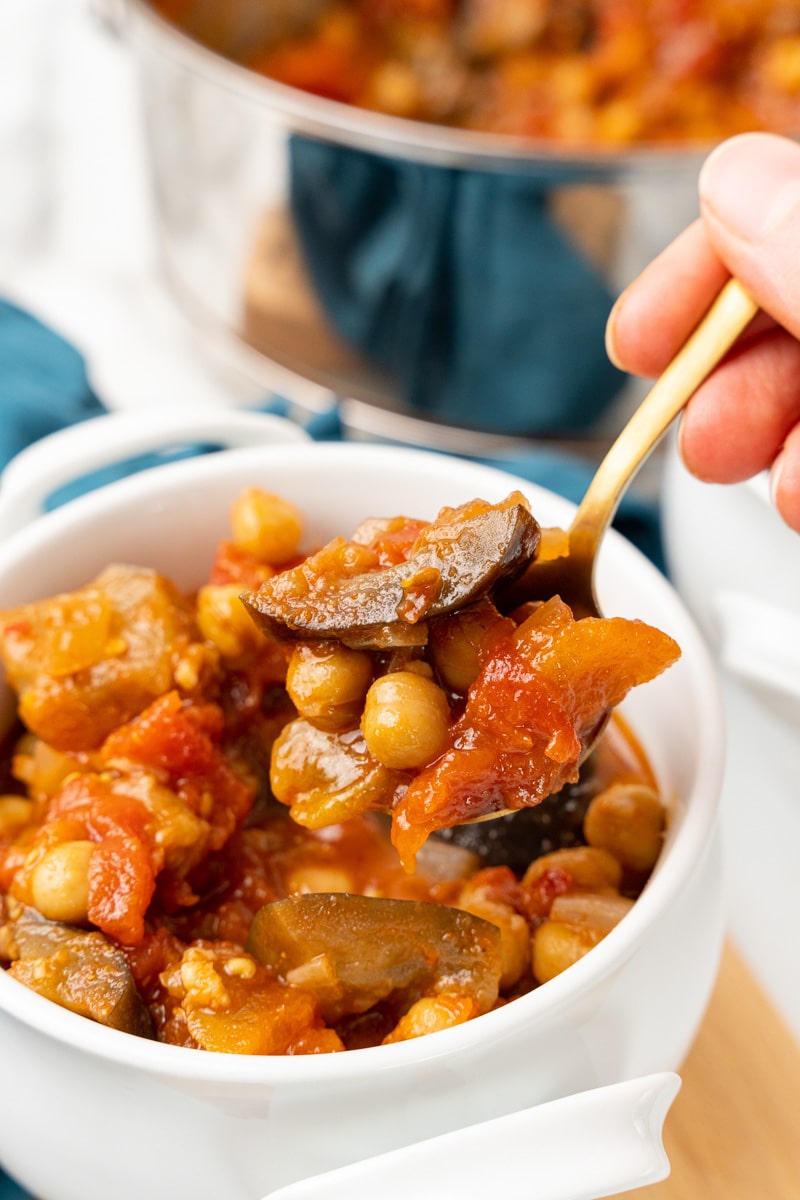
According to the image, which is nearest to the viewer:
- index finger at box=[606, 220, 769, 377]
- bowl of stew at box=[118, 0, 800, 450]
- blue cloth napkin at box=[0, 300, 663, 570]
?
index finger at box=[606, 220, 769, 377]

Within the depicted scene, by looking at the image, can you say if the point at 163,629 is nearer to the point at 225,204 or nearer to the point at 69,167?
the point at 225,204

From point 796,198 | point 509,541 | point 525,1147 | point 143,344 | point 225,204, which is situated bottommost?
point 143,344

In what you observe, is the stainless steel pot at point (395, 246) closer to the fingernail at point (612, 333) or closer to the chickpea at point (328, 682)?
the fingernail at point (612, 333)

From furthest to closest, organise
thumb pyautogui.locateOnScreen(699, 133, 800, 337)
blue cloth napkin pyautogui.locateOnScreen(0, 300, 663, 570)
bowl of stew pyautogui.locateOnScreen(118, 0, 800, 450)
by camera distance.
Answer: bowl of stew pyautogui.locateOnScreen(118, 0, 800, 450) < blue cloth napkin pyautogui.locateOnScreen(0, 300, 663, 570) < thumb pyautogui.locateOnScreen(699, 133, 800, 337)

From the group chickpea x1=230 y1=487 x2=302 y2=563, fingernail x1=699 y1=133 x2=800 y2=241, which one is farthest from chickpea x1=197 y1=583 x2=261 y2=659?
fingernail x1=699 y1=133 x2=800 y2=241

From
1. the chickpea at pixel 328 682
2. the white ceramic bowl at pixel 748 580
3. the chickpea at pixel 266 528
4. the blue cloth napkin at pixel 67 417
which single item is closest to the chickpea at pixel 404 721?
the chickpea at pixel 328 682

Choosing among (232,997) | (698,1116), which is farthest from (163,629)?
(698,1116)

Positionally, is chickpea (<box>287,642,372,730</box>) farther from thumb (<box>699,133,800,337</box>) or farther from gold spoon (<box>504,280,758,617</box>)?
thumb (<box>699,133,800,337</box>)
